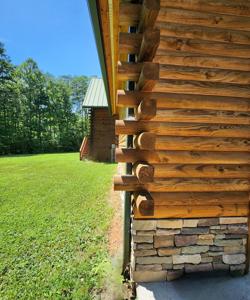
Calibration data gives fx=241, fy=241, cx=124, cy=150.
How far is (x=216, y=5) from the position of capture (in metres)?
2.10

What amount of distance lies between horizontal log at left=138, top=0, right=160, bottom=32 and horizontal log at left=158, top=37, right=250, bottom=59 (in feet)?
1.56

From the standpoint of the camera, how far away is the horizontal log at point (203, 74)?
7.14ft

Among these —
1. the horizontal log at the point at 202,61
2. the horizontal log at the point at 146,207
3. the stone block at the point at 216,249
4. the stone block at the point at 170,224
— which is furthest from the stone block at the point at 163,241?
the horizontal log at the point at 202,61

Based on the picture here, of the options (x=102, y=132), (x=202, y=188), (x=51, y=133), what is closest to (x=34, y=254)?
(x=202, y=188)

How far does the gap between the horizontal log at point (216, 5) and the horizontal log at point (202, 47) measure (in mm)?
257

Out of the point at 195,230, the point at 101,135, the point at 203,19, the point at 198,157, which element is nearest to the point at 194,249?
the point at 195,230

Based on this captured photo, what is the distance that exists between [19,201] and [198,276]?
4.77 meters

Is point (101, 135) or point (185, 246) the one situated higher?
point (101, 135)

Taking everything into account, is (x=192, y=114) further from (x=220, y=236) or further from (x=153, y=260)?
(x=153, y=260)

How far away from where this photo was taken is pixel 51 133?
25859 millimetres

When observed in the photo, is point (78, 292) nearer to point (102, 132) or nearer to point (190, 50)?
point (190, 50)

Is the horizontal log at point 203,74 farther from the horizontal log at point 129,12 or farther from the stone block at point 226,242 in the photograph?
the stone block at point 226,242

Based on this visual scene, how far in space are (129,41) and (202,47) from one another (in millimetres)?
765

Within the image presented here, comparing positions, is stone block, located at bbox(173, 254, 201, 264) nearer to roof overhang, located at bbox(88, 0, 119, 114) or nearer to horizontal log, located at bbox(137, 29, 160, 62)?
horizontal log, located at bbox(137, 29, 160, 62)
